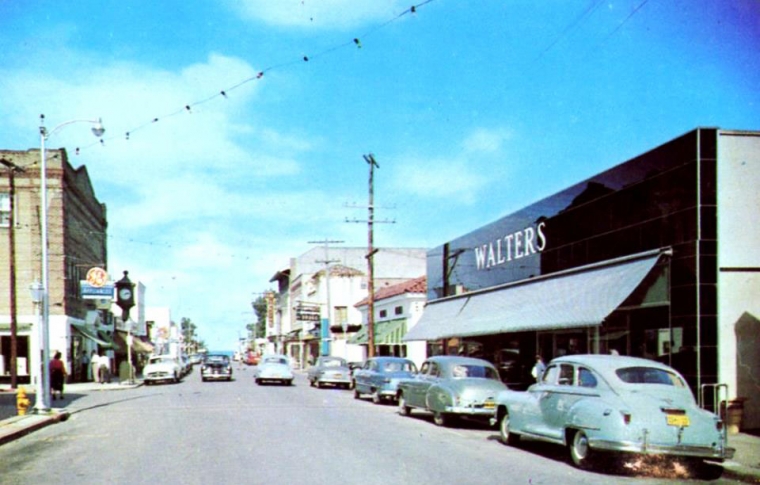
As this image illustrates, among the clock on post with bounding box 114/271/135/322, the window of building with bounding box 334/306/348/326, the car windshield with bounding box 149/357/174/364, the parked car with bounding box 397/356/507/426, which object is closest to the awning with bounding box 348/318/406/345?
the car windshield with bounding box 149/357/174/364

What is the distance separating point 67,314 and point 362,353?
1036 inches

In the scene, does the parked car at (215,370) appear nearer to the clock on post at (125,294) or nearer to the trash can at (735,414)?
the clock on post at (125,294)

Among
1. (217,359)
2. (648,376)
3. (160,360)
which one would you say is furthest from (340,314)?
(648,376)

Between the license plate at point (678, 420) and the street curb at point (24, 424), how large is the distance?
37.8ft

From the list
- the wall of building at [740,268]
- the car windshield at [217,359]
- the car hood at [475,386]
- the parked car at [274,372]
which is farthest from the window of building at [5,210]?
the wall of building at [740,268]

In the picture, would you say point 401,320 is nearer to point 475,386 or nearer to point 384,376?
point 384,376

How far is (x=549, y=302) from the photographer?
21.3 m

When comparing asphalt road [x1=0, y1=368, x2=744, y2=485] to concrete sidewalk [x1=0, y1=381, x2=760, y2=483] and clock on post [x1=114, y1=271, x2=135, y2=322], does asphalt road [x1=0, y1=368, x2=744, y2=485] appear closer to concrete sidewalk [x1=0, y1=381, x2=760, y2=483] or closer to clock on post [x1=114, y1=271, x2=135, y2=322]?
concrete sidewalk [x1=0, y1=381, x2=760, y2=483]

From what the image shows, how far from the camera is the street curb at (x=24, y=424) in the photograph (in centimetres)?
1547

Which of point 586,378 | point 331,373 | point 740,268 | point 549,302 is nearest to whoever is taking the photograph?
point 586,378

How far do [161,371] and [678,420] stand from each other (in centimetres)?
3255

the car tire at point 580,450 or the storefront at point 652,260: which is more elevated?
the storefront at point 652,260

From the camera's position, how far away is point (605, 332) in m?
20.2

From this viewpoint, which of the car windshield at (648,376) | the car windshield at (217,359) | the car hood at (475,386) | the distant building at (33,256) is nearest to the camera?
the car windshield at (648,376)
